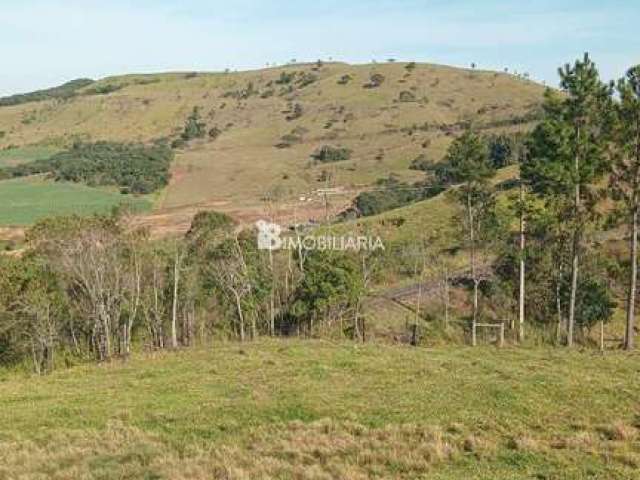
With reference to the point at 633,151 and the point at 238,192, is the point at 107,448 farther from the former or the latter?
the point at 238,192

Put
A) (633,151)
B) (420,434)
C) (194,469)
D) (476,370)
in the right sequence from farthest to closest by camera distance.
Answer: (633,151), (476,370), (420,434), (194,469)

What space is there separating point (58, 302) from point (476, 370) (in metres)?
26.4

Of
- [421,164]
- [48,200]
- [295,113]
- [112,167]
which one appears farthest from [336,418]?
[295,113]

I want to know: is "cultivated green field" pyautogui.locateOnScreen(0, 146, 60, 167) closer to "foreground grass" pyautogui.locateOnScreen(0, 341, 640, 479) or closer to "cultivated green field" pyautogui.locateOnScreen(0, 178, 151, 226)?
"cultivated green field" pyautogui.locateOnScreen(0, 178, 151, 226)

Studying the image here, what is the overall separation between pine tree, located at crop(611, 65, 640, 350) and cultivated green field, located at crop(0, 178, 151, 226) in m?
78.1

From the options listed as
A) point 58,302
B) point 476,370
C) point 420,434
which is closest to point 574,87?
point 476,370

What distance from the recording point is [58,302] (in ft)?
137

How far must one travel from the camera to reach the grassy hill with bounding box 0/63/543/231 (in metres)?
122

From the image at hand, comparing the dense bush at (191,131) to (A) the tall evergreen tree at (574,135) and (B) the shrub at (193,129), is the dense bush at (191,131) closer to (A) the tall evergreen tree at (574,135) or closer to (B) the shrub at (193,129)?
(B) the shrub at (193,129)

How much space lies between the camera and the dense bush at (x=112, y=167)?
5153 inches

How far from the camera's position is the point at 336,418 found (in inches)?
737

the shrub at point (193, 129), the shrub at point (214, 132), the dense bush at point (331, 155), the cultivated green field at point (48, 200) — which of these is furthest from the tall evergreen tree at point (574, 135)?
the shrub at point (193, 129)

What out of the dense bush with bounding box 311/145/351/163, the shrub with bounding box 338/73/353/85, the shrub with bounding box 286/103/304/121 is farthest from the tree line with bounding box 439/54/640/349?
the shrub with bounding box 338/73/353/85

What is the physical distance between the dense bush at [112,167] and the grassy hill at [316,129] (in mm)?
3446
